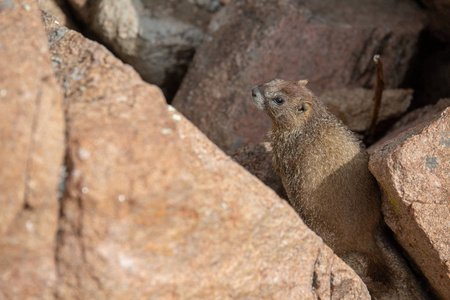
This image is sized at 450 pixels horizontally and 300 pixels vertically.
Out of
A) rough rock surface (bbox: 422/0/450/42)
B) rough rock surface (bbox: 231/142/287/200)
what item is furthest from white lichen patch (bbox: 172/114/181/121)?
rough rock surface (bbox: 422/0/450/42)

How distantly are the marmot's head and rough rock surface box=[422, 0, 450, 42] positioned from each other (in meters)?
2.61

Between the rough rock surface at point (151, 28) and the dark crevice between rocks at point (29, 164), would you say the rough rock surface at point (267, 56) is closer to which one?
the rough rock surface at point (151, 28)

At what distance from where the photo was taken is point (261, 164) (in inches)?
206

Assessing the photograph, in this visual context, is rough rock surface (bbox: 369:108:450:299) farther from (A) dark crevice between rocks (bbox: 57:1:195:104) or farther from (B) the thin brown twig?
(A) dark crevice between rocks (bbox: 57:1:195:104)

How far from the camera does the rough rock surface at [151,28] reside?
6605mm

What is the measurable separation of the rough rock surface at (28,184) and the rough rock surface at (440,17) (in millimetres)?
5488

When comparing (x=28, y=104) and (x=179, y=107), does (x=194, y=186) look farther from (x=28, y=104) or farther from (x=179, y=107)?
(x=179, y=107)

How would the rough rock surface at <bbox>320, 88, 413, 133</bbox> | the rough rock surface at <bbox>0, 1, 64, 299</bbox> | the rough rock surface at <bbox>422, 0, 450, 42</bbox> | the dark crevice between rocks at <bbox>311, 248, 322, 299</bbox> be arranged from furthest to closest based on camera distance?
the rough rock surface at <bbox>422, 0, 450, 42</bbox> → the rough rock surface at <bbox>320, 88, 413, 133</bbox> → the dark crevice between rocks at <bbox>311, 248, 322, 299</bbox> → the rough rock surface at <bbox>0, 1, 64, 299</bbox>

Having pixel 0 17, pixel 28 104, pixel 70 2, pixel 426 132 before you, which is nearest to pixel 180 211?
pixel 28 104

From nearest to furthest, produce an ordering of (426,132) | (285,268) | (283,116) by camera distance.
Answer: (285,268), (426,132), (283,116)

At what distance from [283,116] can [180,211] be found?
2.60 meters

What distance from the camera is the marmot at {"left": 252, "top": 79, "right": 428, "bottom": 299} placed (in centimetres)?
430

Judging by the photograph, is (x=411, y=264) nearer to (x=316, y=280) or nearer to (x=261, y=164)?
(x=316, y=280)

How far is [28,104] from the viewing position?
2.46 meters
